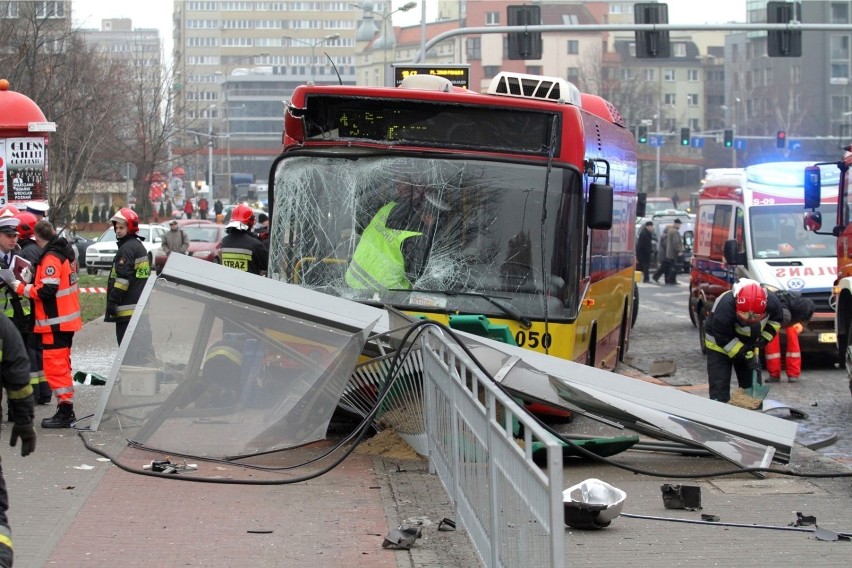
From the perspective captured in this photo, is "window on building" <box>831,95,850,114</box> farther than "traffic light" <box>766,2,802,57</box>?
Yes

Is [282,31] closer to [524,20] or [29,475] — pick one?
[524,20]

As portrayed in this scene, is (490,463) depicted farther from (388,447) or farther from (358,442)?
(388,447)

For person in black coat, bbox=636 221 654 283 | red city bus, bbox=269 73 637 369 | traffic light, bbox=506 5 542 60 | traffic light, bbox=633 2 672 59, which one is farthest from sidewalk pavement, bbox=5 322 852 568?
person in black coat, bbox=636 221 654 283

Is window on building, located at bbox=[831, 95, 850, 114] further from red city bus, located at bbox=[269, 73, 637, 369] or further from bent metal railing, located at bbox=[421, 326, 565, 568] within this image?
bent metal railing, located at bbox=[421, 326, 565, 568]

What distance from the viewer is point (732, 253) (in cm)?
1784

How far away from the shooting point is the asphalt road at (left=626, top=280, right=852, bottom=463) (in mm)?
12297

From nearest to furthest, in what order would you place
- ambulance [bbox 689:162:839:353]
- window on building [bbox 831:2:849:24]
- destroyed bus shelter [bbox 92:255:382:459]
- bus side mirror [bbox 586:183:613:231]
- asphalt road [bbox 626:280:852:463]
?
1. destroyed bus shelter [bbox 92:255:382:459]
2. bus side mirror [bbox 586:183:613:231]
3. asphalt road [bbox 626:280:852:463]
4. ambulance [bbox 689:162:839:353]
5. window on building [bbox 831:2:849:24]

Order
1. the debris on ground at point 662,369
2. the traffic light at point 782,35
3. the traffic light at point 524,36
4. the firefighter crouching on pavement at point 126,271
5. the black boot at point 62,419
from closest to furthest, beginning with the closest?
the black boot at point 62,419, the firefighter crouching on pavement at point 126,271, the debris on ground at point 662,369, the traffic light at point 524,36, the traffic light at point 782,35

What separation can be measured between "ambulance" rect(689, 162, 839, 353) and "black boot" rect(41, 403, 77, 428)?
9.05m

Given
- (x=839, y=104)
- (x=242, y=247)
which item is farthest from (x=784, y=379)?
(x=839, y=104)

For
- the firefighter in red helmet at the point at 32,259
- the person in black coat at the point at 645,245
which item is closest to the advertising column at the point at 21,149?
the firefighter in red helmet at the point at 32,259

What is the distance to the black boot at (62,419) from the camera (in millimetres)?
11156

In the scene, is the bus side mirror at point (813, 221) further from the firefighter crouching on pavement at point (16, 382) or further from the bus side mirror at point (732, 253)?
the firefighter crouching on pavement at point (16, 382)

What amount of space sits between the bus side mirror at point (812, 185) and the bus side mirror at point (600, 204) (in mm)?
5596
